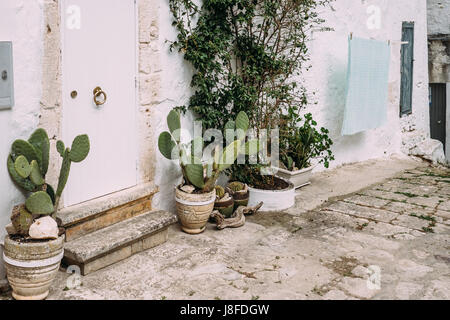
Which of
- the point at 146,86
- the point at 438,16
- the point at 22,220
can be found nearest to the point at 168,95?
the point at 146,86

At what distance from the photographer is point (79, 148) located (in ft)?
10.4

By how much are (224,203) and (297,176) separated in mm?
1373

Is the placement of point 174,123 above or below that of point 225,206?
above

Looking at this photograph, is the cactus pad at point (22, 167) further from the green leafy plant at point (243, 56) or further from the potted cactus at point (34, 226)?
the green leafy plant at point (243, 56)

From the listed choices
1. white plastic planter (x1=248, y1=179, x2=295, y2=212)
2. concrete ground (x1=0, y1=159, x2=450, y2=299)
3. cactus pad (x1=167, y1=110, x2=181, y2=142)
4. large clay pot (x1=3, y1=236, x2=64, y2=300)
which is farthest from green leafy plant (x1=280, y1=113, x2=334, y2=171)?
large clay pot (x1=3, y1=236, x2=64, y2=300)

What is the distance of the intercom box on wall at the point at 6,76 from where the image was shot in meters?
3.03

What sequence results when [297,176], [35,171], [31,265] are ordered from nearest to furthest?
[31,265] < [35,171] < [297,176]

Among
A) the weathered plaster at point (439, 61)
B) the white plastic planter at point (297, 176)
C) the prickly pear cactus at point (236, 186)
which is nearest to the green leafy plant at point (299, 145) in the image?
the white plastic planter at point (297, 176)

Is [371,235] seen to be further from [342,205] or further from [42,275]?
[42,275]

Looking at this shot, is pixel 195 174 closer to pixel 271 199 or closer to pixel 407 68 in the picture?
pixel 271 199

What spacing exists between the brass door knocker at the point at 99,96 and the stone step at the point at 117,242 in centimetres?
92

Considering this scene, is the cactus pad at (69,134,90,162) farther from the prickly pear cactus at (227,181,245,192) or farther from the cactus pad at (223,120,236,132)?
the prickly pear cactus at (227,181,245,192)

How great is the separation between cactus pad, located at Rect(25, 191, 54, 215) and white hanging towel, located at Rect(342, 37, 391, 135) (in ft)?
14.0

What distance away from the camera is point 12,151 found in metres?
3.12
